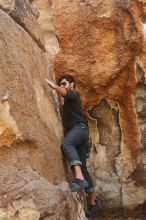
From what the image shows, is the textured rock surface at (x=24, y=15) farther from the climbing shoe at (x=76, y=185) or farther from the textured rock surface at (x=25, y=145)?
the climbing shoe at (x=76, y=185)

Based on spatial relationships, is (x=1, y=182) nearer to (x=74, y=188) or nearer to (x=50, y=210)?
(x=50, y=210)

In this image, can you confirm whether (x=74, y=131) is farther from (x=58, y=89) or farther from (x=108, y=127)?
(x=108, y=127)

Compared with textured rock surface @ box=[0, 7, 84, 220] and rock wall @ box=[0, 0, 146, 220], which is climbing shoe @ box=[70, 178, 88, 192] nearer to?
textured rock surface @ box=[0, 7, 84, 220]

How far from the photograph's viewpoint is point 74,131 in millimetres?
5641

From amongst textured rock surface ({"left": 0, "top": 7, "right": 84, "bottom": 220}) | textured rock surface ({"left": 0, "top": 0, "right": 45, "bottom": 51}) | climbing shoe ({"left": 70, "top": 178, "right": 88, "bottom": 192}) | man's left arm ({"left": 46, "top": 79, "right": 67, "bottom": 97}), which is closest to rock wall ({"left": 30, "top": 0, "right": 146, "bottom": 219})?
textured rock surface ({"left": 0, "top": 0, "right": 45, "bottom": 51})

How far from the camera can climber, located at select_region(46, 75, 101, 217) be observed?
5238 millimetres

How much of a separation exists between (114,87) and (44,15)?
1.88 m

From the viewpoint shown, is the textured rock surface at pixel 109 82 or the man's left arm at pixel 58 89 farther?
the textured rock surface at pixel 109 82

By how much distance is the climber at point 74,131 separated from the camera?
17.2ft

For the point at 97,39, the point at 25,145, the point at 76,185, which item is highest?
the point at 97,39

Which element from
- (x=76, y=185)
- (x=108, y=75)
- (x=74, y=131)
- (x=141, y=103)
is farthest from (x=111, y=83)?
(x=76, y=185)

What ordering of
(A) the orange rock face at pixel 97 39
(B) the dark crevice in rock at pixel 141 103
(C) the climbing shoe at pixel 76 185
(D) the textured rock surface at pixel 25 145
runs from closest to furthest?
(D) the textured rock surface at pixel 25 145
(C) the climbing shoe at pixel 76 185
(A) the orange rock face at pixel 97 39
(B) the dark crevice in rock at pixel 141 103

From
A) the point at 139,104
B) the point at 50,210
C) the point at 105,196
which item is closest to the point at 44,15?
the point at 139,104

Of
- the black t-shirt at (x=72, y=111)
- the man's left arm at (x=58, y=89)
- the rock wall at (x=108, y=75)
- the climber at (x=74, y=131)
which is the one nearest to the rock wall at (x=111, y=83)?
the rock wall at (x=108, y=75)
